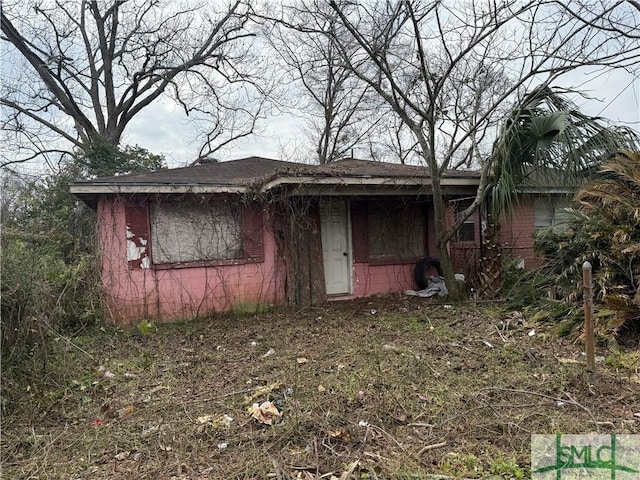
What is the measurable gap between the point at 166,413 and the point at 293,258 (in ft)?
14.4

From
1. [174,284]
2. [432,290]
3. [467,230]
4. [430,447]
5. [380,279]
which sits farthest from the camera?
[467,230]

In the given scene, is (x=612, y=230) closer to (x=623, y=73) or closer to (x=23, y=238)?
(x=623, y=73)

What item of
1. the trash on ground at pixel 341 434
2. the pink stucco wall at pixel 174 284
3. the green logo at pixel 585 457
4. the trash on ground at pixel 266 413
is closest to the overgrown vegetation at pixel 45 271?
the pink stucco wall at pixel 174 284

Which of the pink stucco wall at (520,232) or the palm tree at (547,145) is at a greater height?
the palm tree at (547,145)

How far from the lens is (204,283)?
712 centimetres

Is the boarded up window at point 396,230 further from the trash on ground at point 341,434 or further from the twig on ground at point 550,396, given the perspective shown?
the trash on ground at point 341,434

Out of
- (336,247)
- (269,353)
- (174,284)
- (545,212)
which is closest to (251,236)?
(174,284)

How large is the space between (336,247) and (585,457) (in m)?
5.99

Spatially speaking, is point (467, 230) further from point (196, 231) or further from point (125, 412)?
point (125, 412)

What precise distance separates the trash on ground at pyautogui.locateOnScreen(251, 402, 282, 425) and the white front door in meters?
4.89

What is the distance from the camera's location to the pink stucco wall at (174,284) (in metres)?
6.56

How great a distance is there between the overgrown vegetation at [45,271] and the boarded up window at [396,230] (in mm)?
5090

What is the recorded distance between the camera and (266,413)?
329 centimetres

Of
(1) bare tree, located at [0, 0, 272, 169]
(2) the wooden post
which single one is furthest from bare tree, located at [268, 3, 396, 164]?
(2) the wooden post
